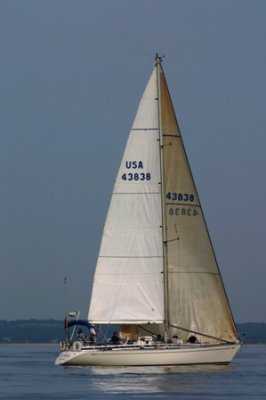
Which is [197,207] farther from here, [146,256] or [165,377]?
[165,377]

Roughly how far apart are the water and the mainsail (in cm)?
330

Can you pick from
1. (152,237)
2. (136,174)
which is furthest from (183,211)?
(136,174)

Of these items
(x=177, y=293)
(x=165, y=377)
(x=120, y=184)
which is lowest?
(x=165, y=377)

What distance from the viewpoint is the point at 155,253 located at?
224ft

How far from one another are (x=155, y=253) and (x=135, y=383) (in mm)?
11844

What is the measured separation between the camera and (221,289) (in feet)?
229

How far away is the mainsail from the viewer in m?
68.2

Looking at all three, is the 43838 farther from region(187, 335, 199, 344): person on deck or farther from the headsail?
region(187, 335, 199, 344): person on deck

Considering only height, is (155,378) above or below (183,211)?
below

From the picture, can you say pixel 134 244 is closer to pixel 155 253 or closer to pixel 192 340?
pixel 155 253

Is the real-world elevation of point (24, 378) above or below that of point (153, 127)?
below

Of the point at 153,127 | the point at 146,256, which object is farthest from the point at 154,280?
the point at 153,127

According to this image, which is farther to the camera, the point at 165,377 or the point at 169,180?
the point at 169,180

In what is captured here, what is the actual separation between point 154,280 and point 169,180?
4.77 metres
